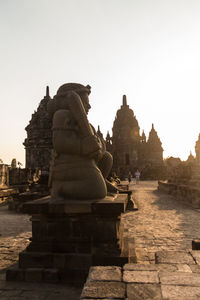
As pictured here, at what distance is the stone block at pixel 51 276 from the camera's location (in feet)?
9.55

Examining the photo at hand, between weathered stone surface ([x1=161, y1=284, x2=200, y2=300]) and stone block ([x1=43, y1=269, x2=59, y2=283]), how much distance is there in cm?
140

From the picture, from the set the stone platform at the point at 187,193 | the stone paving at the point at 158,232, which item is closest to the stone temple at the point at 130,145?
the stone platform at the point at 187,193

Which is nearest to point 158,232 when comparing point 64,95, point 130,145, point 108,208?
point 108,208

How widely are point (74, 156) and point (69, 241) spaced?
1120 mm

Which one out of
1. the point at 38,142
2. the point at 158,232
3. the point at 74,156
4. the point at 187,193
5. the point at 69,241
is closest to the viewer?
the point at 69,241

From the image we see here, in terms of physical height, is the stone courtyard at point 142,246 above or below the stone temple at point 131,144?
below

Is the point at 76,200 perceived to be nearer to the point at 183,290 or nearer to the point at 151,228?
the point at 183,290

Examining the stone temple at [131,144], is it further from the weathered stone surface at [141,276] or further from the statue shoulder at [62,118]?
the weathered stone surface at [141,276]

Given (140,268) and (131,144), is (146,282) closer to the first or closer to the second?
(140,268)

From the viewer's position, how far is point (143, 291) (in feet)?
6.39

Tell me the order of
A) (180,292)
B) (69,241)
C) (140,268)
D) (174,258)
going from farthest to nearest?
1. (69,241)
2. (174,258)
3. (140,268)
4. (180,292)

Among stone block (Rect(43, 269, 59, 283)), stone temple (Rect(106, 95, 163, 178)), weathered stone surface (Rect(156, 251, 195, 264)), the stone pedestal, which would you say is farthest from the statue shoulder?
stone temple (Rect(106, 95, 163, 178))

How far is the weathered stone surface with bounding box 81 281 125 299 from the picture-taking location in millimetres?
1887

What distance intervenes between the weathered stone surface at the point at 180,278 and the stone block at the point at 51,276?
4.22ft
